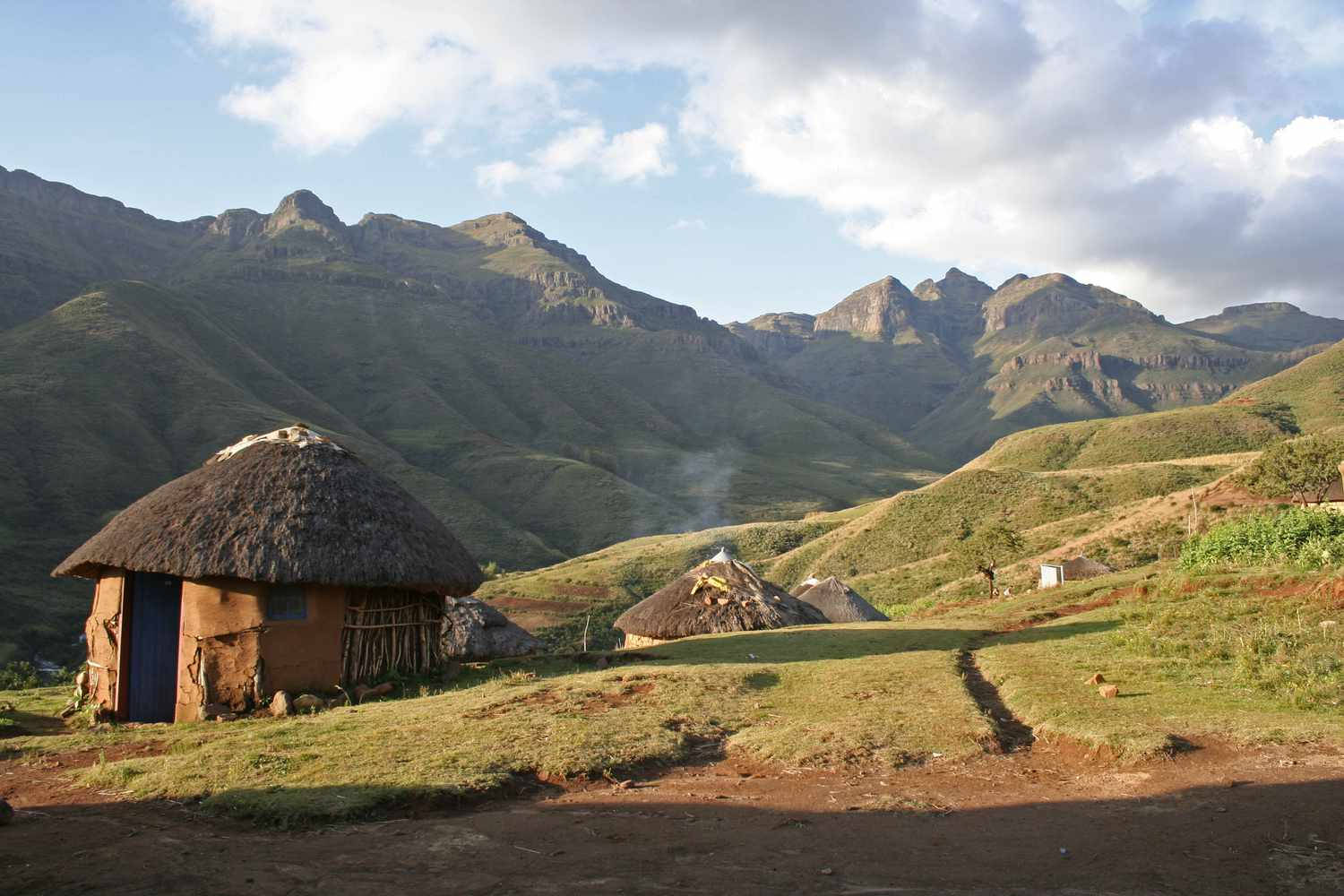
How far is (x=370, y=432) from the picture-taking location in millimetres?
105438

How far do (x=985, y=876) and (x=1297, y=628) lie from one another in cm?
1048

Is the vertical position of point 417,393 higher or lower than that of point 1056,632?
higher

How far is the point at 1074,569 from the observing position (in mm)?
32938

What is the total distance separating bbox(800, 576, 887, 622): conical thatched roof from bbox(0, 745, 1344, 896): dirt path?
20869 mm

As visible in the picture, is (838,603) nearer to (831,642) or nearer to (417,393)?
(831,642)

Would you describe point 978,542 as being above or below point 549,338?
below

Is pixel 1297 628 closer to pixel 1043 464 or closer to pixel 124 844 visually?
pixel 124 844

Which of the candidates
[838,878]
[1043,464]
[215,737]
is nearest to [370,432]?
[1043,464]

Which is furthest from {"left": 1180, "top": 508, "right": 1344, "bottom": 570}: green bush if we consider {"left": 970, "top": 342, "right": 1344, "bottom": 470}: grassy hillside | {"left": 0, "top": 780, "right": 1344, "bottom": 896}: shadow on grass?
{"left": 970, "top": 342, "right": 1344, "bottom": 470}: grassy hillside

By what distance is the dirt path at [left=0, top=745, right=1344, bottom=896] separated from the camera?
6.58 meters

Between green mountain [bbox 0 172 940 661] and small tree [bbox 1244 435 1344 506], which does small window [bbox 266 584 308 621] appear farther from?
green mountain [bbox 0 172 940 661]

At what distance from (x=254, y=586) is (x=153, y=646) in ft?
7.55

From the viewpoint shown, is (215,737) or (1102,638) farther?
(1102,638)

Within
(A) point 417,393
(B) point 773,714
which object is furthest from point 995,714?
(A) point 417,393
